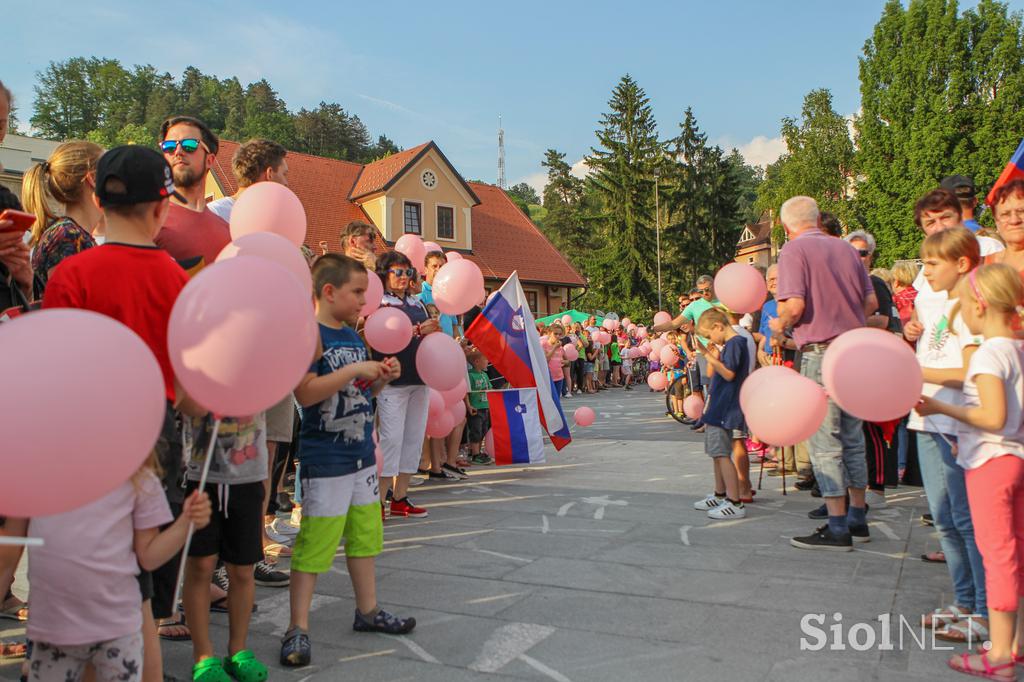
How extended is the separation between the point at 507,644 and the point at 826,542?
7.92ft

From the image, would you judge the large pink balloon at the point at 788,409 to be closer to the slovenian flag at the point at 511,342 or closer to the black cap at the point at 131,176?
the black cap at the point at 131,176

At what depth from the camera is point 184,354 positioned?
6.77 ft

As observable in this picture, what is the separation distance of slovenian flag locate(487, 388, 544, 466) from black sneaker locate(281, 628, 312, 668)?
4.32 m

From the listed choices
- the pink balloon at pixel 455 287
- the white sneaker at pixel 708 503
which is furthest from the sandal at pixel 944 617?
the pink balloon at pixel 455 287

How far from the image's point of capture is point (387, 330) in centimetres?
468

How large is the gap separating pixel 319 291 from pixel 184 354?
1.28 metres

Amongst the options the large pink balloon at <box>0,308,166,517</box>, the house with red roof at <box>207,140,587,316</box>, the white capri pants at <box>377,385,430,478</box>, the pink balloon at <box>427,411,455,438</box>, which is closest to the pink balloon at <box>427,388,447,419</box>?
the pink balloon at <box>427,411,455,438</box>

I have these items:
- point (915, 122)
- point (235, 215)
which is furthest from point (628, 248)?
point (235, 215)

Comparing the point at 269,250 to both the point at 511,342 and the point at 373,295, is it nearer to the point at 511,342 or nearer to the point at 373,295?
the point at 373,295

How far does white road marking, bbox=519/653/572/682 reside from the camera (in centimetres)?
285

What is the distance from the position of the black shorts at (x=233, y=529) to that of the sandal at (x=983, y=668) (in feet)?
8.94

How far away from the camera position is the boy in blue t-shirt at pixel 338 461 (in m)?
3.17

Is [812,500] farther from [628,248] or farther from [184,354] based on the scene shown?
[628,248]

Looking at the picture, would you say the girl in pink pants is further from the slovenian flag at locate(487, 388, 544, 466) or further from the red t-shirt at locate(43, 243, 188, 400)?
the slovenian flag at locate(487, 388, 544, 466)
